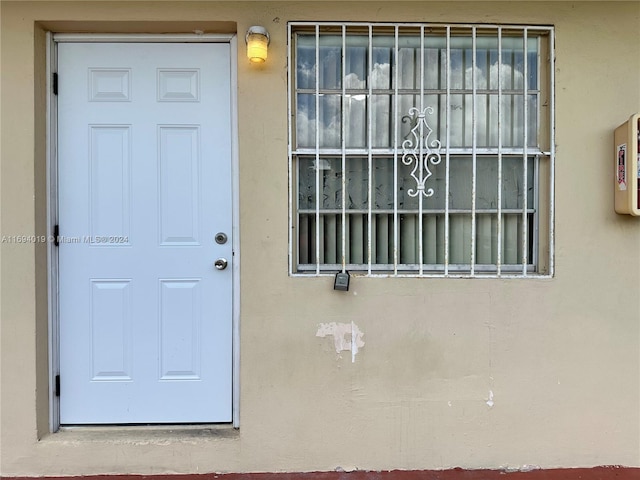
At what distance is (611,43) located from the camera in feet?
8.19

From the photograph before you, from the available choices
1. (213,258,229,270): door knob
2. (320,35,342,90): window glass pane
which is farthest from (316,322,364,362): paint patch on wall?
(320,35,342,90): window glass pane

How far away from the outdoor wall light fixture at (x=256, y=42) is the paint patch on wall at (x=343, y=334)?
1.62m

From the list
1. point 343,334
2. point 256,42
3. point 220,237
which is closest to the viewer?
point 256,42

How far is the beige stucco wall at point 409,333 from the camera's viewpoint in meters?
2.47

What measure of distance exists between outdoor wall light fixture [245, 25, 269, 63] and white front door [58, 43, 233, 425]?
1.03 ft

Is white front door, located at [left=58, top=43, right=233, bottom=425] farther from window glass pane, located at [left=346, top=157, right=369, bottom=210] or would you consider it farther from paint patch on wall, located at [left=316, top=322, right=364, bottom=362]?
window glass pane, located at [left=346, top=157, right=369, bottom=210]

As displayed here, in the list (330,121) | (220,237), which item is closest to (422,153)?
(330,121)

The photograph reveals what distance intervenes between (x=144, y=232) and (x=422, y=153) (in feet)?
5.96

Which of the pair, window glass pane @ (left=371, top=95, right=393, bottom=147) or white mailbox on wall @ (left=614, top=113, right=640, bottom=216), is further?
window glass pane @ (left=371, top=95, right=393, bottom=147)

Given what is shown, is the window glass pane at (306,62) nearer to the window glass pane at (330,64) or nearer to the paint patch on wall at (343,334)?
the window glass pane at (330,64)

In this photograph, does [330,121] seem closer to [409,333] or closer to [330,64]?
[330,64]

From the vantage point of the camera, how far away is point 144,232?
103 inches

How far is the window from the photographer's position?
2551mm

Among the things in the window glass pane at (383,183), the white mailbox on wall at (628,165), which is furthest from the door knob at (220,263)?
the white mailbox on wall at (628,165)
